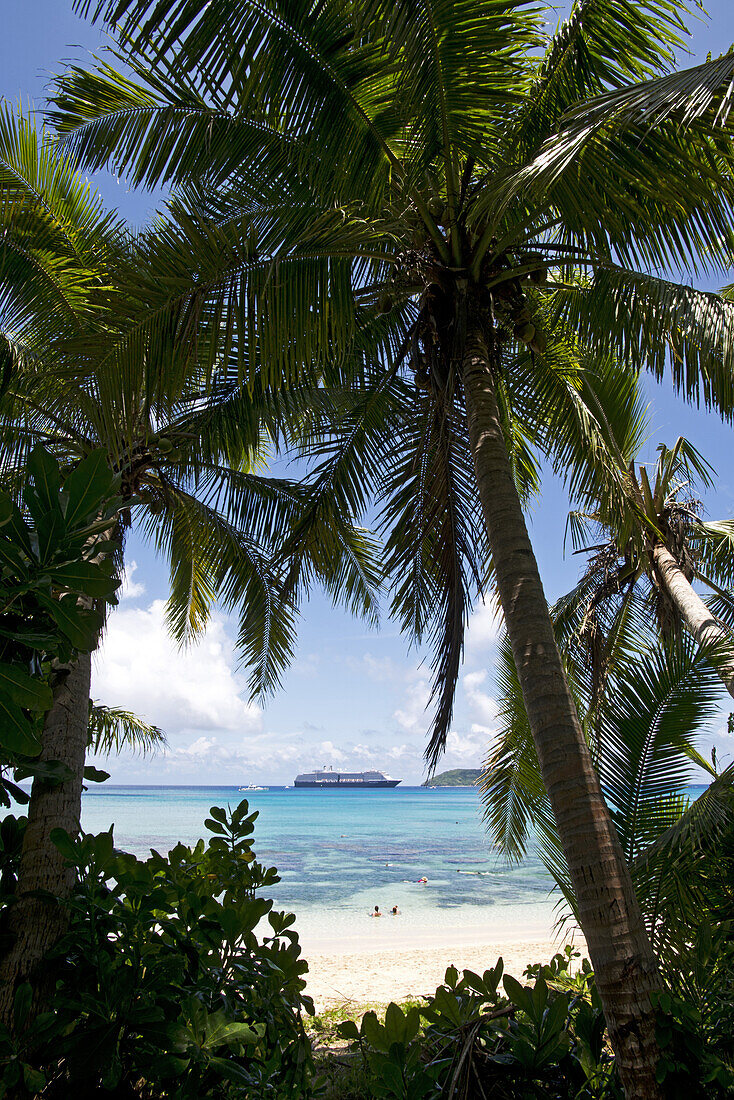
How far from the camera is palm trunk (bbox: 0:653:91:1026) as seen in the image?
73.9 inches

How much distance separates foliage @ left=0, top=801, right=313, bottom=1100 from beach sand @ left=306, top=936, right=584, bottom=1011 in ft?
21.3

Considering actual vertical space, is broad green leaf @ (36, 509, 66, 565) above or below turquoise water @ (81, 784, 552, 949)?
above

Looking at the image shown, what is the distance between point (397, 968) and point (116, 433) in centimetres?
1079

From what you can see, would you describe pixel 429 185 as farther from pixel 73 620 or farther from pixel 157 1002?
pixel 157 1002

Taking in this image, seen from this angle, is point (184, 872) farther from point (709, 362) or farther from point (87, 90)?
point (87, 90)

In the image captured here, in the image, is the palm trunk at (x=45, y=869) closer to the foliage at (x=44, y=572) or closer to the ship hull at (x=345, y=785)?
the foliage at (x=44, y=572)

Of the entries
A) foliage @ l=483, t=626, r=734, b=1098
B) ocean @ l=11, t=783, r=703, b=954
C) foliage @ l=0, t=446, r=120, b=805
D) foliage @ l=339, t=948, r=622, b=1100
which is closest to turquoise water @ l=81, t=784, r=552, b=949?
ocean @ l=11, t=783, r=703, b=954

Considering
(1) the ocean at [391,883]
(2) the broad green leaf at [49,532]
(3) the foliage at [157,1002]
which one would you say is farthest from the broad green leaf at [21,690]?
(1) the ocean at [391,883]

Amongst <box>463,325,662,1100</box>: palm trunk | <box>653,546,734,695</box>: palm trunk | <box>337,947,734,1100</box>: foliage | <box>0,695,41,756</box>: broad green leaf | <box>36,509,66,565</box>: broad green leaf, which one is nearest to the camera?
<box>0,695,41,756</box>: broad green leaf

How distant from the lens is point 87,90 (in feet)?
14.1

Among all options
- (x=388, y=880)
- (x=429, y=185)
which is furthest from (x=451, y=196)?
(x=388, y=880)

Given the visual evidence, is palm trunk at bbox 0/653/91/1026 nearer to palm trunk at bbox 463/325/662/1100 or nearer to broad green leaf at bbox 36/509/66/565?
broad green leaf at bbox 36/509/66/565

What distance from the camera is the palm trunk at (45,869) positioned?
1.88m

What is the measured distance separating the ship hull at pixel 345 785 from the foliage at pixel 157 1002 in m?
114
